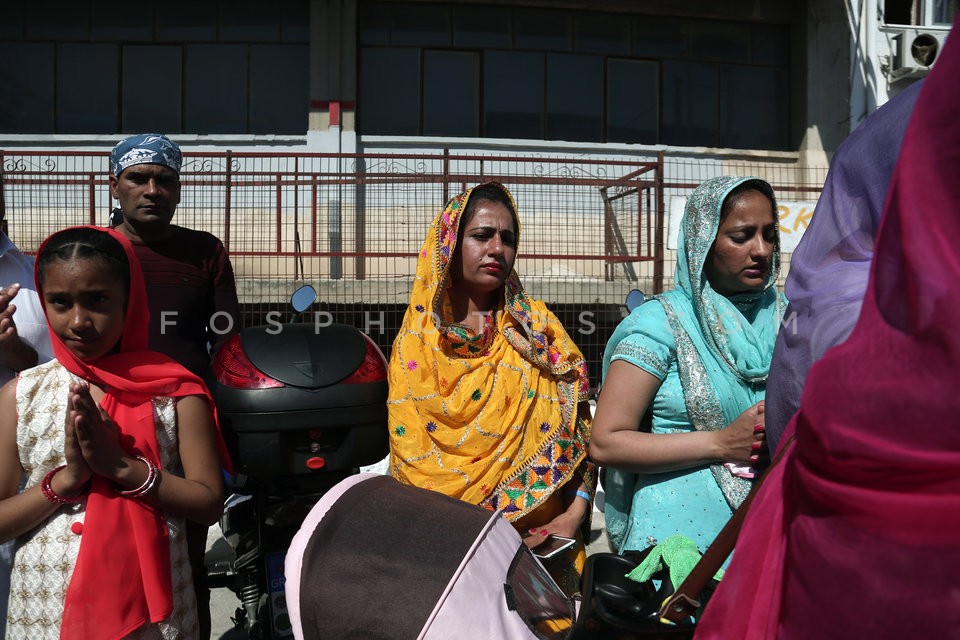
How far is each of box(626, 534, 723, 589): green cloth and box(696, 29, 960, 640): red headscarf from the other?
26.9 inches

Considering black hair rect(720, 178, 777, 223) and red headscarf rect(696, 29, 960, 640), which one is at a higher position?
black hair rect(720, 178, 777, 223)

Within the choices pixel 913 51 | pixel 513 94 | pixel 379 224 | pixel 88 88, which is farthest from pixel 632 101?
pixel 88 88

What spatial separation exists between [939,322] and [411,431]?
1.85 metres

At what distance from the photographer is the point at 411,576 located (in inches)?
59.7

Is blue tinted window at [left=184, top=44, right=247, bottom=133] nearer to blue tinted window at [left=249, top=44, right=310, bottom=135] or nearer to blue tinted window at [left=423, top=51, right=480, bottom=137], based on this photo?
blue tinted window at [left=249, top=44, right=310, bottom=135]

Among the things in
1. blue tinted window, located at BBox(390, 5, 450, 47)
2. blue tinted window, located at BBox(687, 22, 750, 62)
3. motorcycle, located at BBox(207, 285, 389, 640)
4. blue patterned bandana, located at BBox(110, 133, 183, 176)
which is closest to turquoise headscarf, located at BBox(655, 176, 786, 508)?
motorcycle, located at BBox(207, 285, 389, 640)

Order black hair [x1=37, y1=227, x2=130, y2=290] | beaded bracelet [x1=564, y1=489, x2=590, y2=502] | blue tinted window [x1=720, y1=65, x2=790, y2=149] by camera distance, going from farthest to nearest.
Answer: blue tinted window [x1=720, y1=65, x2=790, y2=149], beaded bracelet [x1=564, y1=489, x2=590, y2=502], black hair [x1=37, y1=227, x2=130, y2=290]

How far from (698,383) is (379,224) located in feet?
23.2

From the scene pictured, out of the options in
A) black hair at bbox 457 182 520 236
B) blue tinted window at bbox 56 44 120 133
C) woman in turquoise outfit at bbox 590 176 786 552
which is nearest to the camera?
woman in turquoise outfit at bbox 590 176 786 552

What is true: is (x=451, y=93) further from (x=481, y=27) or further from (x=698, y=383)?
(x=698, y=383)

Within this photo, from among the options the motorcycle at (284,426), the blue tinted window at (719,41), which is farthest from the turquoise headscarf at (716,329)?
the blue tinted window at (719,41)

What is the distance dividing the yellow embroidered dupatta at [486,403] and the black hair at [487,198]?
36 mm

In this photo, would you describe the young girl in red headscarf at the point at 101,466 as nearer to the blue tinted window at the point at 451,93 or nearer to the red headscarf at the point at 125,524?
the red headscarf at the point at 125,524

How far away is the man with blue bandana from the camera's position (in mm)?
2938
